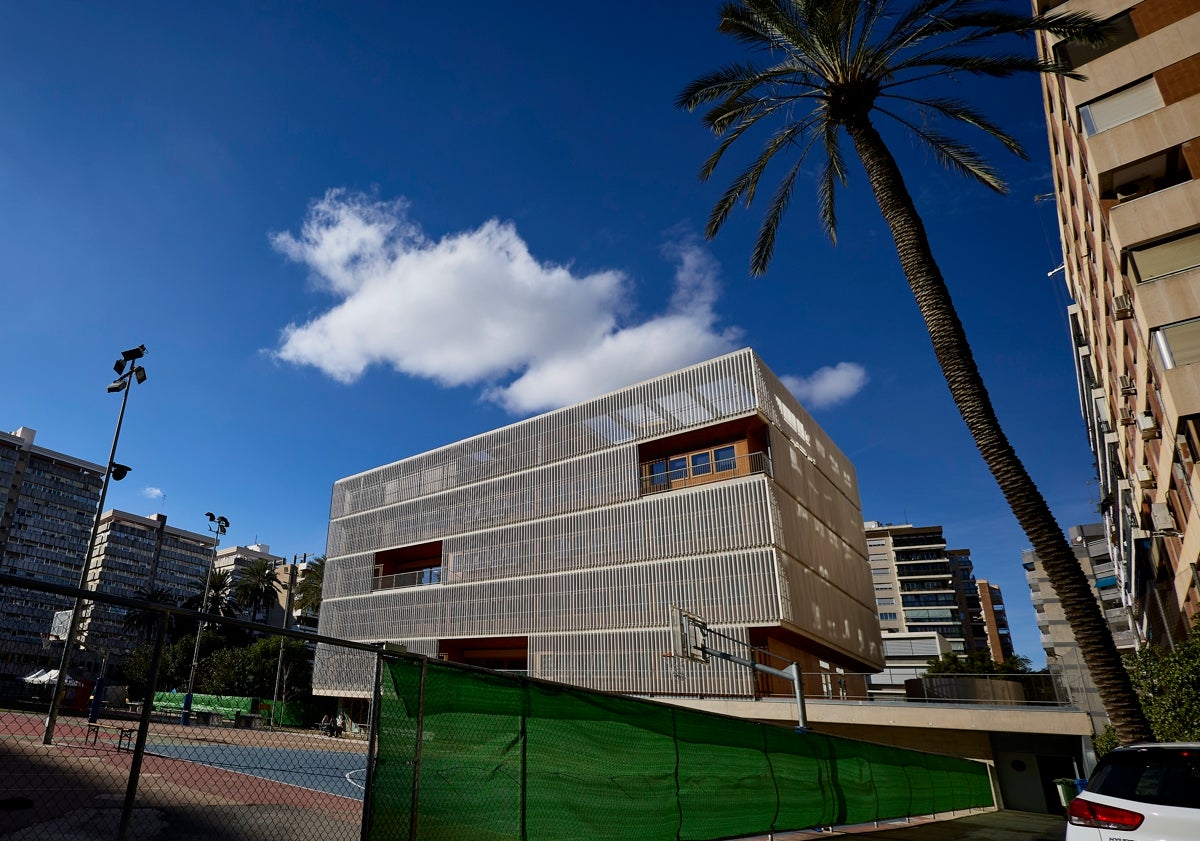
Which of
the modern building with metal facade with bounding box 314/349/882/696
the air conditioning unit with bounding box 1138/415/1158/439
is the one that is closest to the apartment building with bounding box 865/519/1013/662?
the modern building with metal facade with bounding box 314/349/882/696

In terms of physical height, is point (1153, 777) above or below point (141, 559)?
below

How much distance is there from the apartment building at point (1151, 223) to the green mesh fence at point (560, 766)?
625 inches

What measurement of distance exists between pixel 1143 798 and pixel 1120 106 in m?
22.6

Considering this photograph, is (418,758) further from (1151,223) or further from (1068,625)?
(1068,625)

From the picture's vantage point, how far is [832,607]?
39.2 metres

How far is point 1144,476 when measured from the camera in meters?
24.6

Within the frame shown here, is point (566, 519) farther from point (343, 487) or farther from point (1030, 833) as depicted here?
point (1030, 833)

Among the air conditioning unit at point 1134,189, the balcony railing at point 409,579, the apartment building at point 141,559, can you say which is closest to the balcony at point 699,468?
the balcony railing at point 409,579

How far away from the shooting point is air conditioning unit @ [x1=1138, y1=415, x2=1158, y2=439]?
21.7 metres

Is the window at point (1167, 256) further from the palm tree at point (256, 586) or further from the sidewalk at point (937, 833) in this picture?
the palm tree at point (256, 586)

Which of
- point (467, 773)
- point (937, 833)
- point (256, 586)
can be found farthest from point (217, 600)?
point (467, 773)

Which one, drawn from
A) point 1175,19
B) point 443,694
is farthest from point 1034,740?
point 443,694

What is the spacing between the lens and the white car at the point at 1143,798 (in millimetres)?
5504

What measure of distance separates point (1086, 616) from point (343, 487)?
54.1 metres
